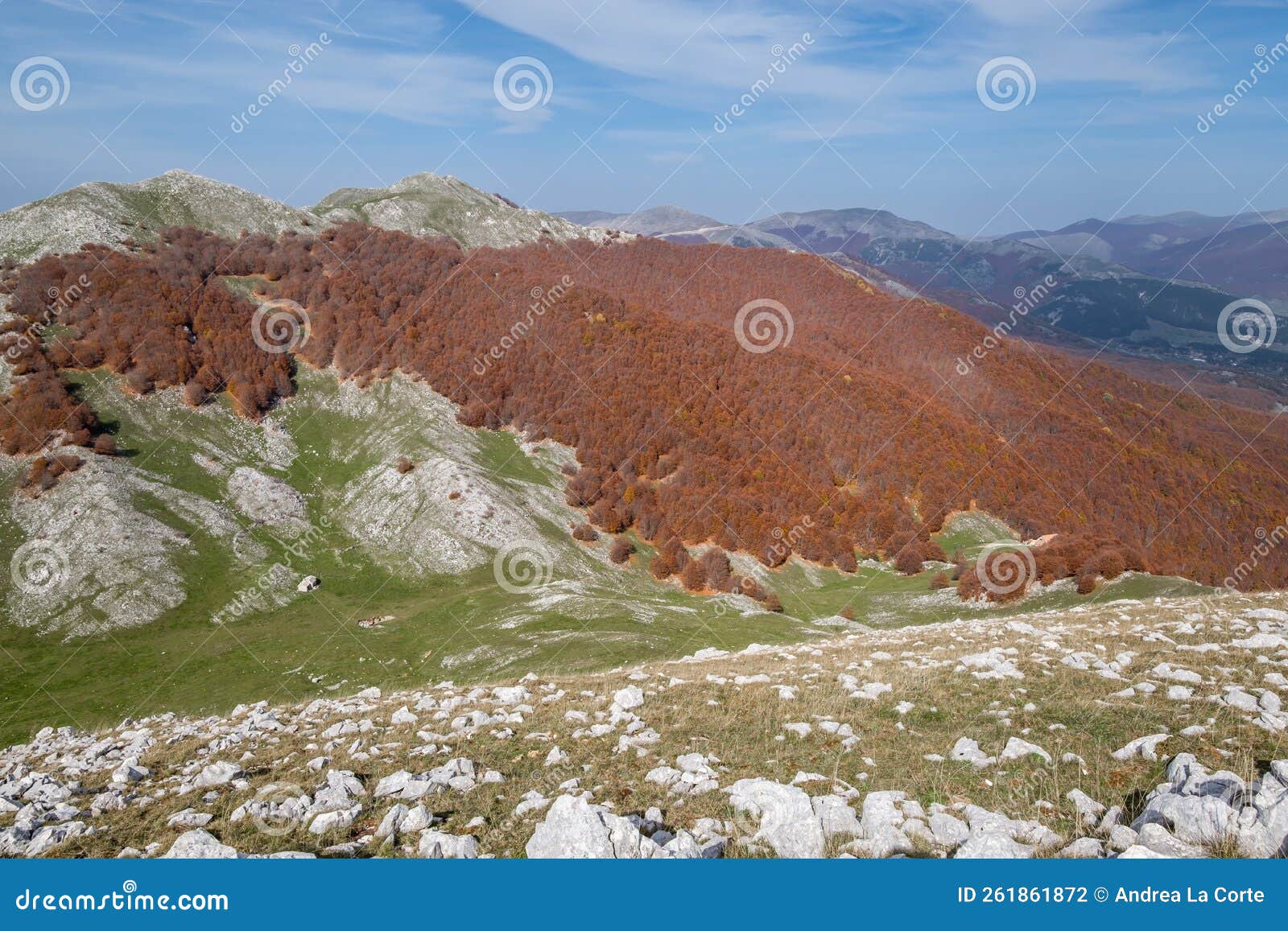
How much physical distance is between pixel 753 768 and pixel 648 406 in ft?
216

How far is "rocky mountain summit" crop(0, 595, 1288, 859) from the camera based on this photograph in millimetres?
7766
